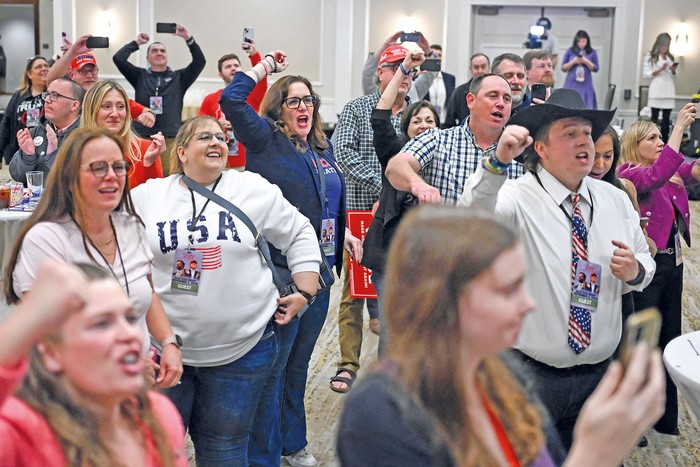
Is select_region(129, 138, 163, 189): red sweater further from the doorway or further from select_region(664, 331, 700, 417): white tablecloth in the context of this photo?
the doorway

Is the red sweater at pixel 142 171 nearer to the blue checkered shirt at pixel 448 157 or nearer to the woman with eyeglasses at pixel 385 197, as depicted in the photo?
the woman with eyeglasses at pixel 385 197

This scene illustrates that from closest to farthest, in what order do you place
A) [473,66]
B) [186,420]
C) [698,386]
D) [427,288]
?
[427,288]
[698,386]
[186,420]
[473,66]

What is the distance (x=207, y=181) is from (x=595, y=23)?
1392 cm

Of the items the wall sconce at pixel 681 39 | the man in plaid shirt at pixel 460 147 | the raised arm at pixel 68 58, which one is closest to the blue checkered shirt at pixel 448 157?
the man in plaid shirt at pixel 460 147

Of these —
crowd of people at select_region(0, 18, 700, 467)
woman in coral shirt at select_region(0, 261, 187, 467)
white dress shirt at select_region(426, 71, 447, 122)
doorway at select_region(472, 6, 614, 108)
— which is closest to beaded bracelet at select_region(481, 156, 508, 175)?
crowd of people at select_region(0, 18, 700, 467)

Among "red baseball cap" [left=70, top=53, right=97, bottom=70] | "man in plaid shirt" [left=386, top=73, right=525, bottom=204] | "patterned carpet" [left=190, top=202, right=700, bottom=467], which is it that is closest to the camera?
"man in plaid shirt" [left=386, top=73, right=525, bottom=204]

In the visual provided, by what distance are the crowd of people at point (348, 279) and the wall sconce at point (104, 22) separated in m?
11.1

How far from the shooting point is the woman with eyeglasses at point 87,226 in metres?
2.67

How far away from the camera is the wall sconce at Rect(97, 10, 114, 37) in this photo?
650 inches

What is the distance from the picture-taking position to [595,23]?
1609 cm

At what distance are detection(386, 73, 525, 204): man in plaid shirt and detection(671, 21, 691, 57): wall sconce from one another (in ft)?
43.2

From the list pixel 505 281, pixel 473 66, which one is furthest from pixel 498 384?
pixel 473 66

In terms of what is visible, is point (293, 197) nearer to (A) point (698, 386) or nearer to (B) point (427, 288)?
(A) point (698, 386)

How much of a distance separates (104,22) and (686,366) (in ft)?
49.2
